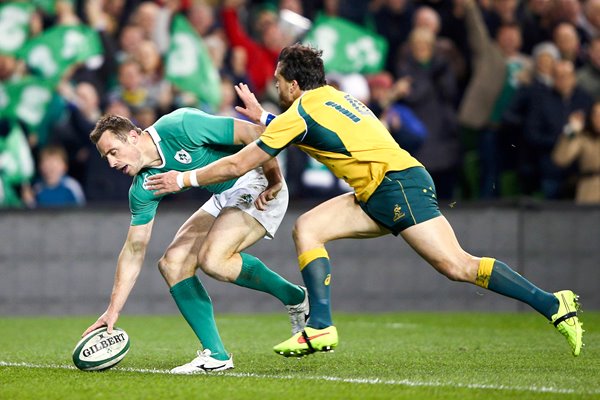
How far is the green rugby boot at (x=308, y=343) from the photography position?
676 cm

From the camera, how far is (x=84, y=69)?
13047 millimetres

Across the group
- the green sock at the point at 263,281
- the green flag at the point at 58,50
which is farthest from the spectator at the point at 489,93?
the green sock at the point at 263,281

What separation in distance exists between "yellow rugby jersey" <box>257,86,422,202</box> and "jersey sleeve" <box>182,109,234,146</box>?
52cm

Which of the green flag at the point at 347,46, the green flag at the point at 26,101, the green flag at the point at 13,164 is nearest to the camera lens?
the green flag at the point at 13,164

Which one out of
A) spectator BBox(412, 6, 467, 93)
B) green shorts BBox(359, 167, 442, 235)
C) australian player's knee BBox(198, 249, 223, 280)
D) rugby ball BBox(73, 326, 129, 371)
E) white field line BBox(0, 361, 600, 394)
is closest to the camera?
white field line BBox(0, 361, 600, 394)

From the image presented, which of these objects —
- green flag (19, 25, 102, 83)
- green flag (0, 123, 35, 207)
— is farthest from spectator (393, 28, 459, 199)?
green flag (0, 123, 35, 207)

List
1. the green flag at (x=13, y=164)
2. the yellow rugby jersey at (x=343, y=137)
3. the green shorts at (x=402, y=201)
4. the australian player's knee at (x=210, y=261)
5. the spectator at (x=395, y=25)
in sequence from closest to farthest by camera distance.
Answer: the yellow rugby jersey at (x=343, y=137) → the green shorts at (x=402, y=201) → the australian player's knee at (x=210, y=261) → the green flag at (x=13, y=164) → the spectator at (x=395, y=25)

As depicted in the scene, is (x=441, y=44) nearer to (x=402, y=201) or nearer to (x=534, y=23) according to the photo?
(x=534, y=23)

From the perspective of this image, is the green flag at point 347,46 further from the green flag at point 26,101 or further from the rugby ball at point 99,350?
the rugby ball at point 99,350

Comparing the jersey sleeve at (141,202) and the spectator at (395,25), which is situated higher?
the spectator at (395,25)

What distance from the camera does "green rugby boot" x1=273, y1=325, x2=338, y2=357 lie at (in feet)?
22.2

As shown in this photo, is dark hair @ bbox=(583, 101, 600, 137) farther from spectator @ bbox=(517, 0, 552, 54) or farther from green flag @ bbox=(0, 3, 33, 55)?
green flag @ bbox=(0, 3, 33, 55)

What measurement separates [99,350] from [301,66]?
7.20 ft

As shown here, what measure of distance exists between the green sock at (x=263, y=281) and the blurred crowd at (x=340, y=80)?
4.98 m
